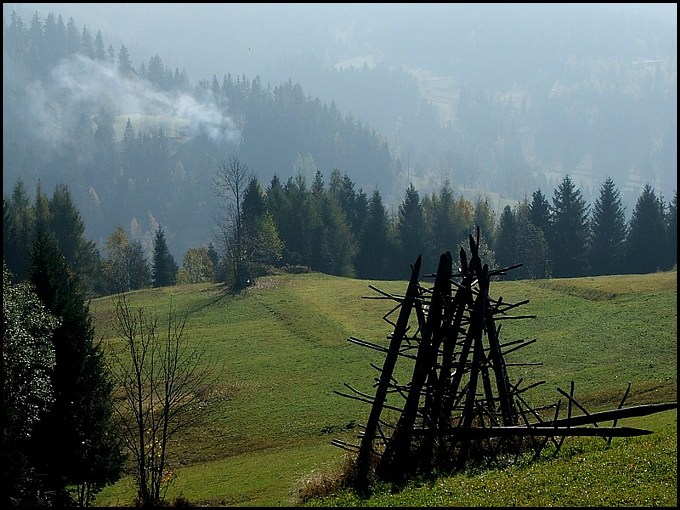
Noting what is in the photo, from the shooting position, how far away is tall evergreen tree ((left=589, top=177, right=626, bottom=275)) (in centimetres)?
10300

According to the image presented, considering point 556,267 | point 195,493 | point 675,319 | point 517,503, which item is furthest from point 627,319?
point 556,267

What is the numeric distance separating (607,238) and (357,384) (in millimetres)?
70495

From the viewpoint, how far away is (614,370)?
140ft

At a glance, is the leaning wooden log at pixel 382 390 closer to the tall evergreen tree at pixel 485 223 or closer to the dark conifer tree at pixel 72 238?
the dark conifer tree at pixel 72 238

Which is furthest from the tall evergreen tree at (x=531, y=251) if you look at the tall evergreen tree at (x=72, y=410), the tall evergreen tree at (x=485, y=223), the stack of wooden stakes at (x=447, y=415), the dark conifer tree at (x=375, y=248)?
the stack of wooden stakes at (x=447, y=415)

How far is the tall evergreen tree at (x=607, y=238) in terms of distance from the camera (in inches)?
4055

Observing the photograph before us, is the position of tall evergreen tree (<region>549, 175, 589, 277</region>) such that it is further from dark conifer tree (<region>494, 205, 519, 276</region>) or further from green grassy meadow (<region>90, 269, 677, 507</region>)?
green grassy meadow (<region>90, 269, 677, 507</region>)

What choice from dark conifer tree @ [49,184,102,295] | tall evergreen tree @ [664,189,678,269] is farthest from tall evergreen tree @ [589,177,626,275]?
dark conifer tree @ [49,184,102,295]

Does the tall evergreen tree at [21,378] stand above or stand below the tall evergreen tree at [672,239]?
below

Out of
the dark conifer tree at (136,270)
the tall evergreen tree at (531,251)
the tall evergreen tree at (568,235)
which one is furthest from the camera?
the dark conifer tree at (136,270)

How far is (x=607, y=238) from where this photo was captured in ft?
343

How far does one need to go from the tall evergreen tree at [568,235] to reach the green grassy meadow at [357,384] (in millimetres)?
30247

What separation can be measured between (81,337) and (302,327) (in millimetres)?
32147

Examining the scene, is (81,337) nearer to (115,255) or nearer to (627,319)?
(627,319)
